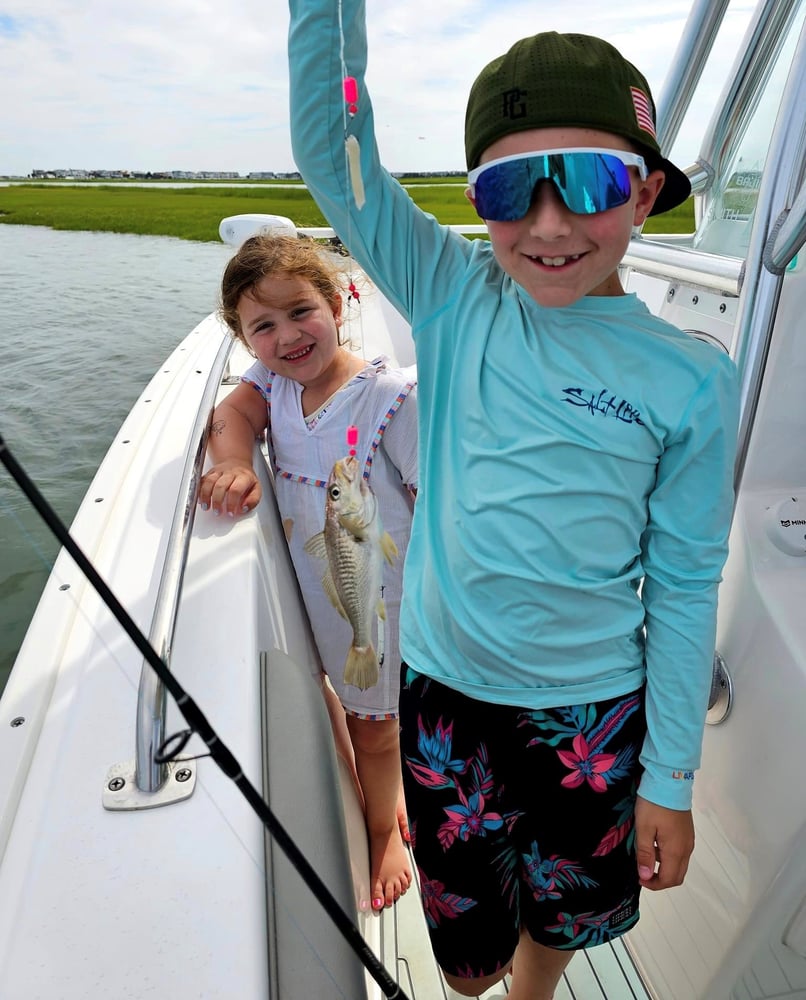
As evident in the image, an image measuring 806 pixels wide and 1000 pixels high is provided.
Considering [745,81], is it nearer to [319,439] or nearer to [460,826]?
[319,439]

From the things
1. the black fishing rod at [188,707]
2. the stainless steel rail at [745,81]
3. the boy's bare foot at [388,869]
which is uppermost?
the stainless steel rail at [745,81]

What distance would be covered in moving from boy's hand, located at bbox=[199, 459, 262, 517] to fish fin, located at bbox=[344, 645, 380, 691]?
0.45 m

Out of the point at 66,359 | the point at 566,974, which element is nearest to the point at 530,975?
the point at 566,974

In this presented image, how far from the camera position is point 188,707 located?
68 centimetres

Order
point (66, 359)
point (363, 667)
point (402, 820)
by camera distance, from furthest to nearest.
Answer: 1. point (66, 359)
2. point (402, 820)
3. point (363, 667)

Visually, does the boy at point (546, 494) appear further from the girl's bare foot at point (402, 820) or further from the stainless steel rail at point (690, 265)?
the girl's bare foot at point (402, 820)

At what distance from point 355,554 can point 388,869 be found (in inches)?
38.8

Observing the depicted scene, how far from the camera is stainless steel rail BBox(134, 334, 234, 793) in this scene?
3.07 ft

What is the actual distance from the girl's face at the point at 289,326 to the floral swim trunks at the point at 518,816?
2.82 ft

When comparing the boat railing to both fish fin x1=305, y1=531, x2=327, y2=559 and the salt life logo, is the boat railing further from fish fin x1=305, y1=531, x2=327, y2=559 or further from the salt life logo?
the salt life logo

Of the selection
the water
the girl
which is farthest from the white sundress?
the water

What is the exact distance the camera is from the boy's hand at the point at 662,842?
1021 millimetres

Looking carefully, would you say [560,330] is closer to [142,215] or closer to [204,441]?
[204,441]

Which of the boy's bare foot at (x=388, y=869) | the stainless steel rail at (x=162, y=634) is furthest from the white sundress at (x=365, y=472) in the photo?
the boy's bare foot at (x=388, y=869)
